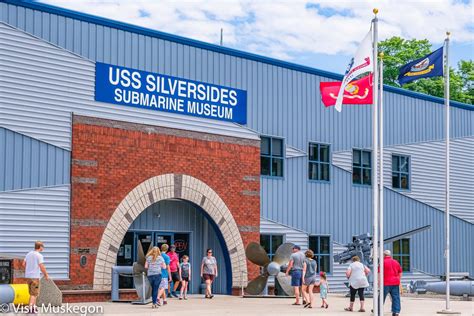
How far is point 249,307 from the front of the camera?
950 inches

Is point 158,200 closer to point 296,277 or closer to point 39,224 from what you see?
point 39,224

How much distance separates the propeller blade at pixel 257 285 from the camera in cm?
2883

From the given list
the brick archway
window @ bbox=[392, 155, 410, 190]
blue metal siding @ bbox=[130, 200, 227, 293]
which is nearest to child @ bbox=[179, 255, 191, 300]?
blue metal siding @ bbox=[130, 200, 227, 293]

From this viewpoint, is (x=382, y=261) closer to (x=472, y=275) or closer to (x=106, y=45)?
(x=106, y=45)

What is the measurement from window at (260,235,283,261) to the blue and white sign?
4357 mm

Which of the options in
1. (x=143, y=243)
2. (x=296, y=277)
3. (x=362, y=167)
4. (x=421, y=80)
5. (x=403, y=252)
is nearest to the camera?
(x=296, y=277)

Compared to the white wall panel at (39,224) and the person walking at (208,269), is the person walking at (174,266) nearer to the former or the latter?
the person walking at (208,269)

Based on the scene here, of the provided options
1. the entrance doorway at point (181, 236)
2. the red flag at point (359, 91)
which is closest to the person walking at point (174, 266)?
the entrance doorway at point (181, 236)

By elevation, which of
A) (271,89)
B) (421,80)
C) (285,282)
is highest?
(421,80)

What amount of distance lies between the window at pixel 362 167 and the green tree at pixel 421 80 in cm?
2711

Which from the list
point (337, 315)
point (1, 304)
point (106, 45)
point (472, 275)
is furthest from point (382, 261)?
point (472, 275)

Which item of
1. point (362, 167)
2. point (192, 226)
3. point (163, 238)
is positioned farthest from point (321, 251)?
point (163, 238)

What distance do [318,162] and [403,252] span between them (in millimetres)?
6352

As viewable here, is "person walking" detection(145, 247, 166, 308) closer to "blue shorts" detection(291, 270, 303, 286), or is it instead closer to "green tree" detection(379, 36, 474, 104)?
"blue shorts" detection(291, 270, 303, 286)
